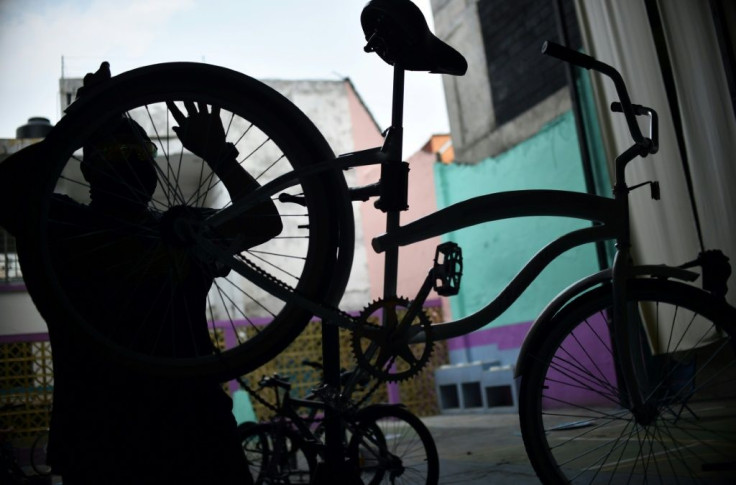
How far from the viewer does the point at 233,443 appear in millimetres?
1729

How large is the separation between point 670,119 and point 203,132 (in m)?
2.91

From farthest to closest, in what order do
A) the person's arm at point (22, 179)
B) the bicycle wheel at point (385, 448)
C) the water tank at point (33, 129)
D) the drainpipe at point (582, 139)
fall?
1. the water tank at point (33, 129)
2. the drainpipe at point (582, 139)
3. the bicycle wheel at point (385, 448)
4. the person's arm at point (22, 179)

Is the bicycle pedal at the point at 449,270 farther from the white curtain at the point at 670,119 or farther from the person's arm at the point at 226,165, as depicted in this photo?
the white curtain at the point at 670,119

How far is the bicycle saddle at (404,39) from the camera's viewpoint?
→ 1.52 m

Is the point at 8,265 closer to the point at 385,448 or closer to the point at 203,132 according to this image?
the point at 385,448

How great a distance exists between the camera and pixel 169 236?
4.91 ft

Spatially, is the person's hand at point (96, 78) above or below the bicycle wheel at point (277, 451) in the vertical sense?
above

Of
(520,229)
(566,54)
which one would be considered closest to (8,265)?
(520,229)

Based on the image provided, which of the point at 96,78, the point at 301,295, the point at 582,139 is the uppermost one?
the point at 582,139

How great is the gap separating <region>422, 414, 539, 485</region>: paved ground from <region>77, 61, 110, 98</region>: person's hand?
6.94 feet

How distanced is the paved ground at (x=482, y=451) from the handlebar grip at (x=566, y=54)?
1.73 metres

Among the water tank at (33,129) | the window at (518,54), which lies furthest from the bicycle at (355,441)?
the water tank at (33,129)

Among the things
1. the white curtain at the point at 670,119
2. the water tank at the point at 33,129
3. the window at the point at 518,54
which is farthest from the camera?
the water tank at the point at 33,129

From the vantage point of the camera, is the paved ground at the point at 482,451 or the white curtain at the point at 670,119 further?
the white curtain at the point at 670,119
